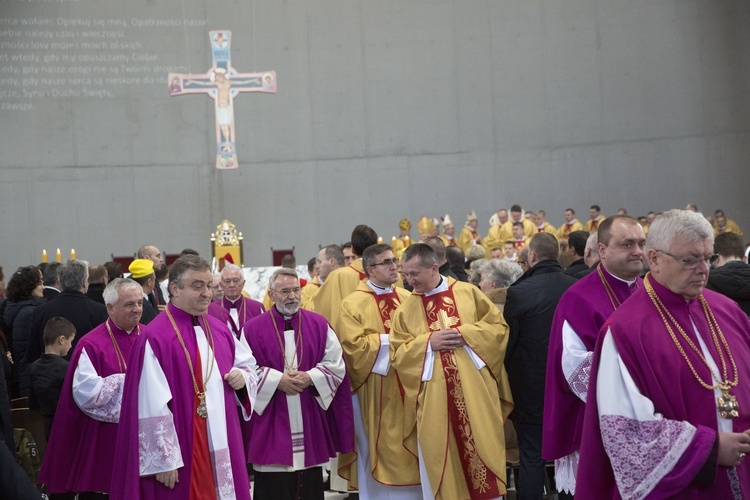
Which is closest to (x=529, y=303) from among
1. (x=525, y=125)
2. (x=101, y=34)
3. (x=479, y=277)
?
(x=479, y=277)

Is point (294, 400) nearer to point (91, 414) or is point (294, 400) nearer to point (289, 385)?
point (289, 385)

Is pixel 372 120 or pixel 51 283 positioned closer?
pixel 51 283

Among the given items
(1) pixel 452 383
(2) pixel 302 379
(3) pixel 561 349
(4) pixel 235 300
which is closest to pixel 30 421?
(4) pixel 235 300

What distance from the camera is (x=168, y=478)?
4645 millimetres

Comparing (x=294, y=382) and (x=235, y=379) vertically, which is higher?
(x=235, y=379)

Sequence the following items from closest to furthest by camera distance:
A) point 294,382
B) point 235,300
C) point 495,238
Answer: point 294,382 < point 235,300 < point 495,238

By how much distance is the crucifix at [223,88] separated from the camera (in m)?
17.1

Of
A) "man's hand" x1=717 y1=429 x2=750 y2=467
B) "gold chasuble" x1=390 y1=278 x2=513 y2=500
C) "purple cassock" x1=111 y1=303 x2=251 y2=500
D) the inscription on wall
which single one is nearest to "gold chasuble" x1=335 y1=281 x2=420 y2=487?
"gold chasuble" x1=390 y1=278 x2=513 y2=500

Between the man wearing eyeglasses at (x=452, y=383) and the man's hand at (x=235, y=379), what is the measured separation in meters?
1.26

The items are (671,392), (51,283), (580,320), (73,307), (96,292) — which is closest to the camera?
(671,392)

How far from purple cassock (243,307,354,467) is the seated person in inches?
48.3

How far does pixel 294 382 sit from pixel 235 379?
2.98ft

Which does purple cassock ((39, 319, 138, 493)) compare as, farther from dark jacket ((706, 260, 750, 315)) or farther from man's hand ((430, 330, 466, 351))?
dark jacket ((706, 260, 750, 315))

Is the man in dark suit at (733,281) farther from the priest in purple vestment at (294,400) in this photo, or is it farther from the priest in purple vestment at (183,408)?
the priest in purple vestment at (183,408)
